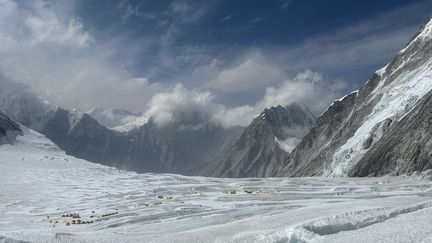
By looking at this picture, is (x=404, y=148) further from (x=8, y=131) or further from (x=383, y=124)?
(x=8, y=131)

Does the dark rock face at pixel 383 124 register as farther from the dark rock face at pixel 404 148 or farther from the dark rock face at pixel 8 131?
the dark rock face at pixel 8 131

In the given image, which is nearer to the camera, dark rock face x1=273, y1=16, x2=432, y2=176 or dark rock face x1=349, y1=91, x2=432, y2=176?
dark rock face x1=349, y1=91, x2=432, y2=176

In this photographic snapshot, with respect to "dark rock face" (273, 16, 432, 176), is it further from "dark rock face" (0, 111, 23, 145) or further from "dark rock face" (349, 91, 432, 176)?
"dark rock face" (0, 111, 23, 145)

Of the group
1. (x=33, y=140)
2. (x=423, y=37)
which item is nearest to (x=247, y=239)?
(x=423, y=37)

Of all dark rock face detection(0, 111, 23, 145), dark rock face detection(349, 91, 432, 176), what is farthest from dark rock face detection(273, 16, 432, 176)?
dark rock face detection(0, 111, 23, 145)

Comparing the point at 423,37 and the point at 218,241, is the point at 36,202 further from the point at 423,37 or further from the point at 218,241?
the point at 423,37
